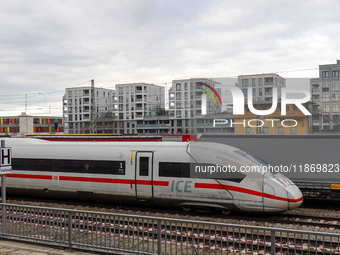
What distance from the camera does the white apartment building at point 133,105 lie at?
→ 94812mm

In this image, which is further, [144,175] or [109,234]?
[144,175]

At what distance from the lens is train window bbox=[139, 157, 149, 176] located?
12953 mm

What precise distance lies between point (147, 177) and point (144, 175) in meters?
0.14

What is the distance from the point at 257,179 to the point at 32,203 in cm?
977

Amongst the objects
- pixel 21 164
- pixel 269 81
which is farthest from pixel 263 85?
pixel 21 164

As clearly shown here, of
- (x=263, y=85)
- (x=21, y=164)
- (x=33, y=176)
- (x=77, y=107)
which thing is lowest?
(x=33, y=176)

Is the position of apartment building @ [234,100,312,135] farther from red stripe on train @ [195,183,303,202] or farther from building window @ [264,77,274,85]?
building window @ [264,77,274,85]

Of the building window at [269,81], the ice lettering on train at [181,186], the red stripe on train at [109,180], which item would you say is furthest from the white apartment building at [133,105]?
the ice lettering on train at [181,186]

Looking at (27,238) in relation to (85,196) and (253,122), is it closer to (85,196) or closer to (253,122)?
(85,196)

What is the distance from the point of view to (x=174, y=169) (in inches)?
492

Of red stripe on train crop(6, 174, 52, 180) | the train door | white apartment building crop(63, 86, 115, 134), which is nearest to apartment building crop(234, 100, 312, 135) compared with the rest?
the train door

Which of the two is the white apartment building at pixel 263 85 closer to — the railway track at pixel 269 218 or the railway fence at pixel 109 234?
the railway track at pixel 269 218

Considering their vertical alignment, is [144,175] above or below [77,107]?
below

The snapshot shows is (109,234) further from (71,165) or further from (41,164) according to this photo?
(41,164)
